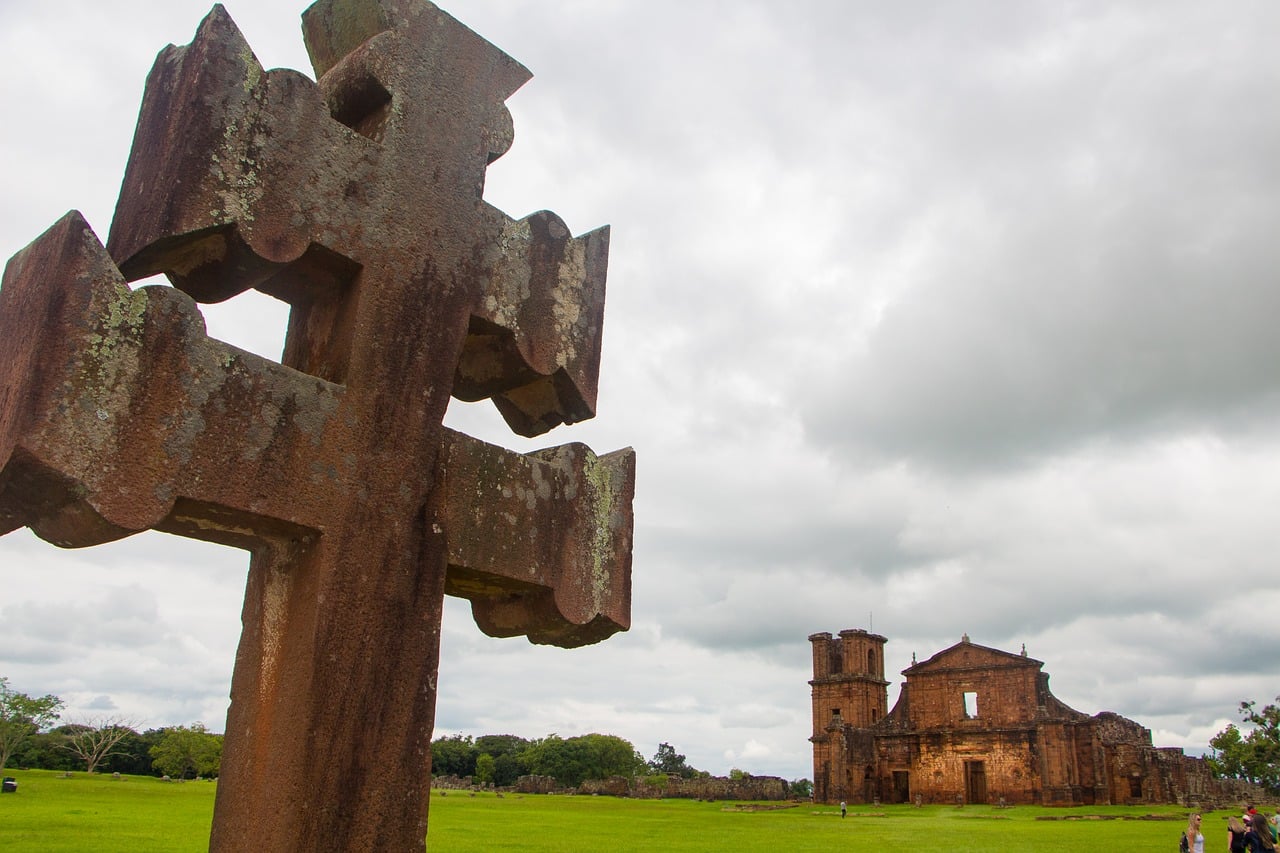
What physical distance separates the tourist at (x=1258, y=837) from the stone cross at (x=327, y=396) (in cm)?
1346

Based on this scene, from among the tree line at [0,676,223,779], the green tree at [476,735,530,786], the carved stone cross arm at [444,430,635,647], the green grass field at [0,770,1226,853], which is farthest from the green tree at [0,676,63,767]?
the carved stone cross arm at [444,430,635,647]

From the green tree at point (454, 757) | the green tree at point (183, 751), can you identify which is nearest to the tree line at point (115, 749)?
the green tree at point (183, 751)

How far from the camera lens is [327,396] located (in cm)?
235

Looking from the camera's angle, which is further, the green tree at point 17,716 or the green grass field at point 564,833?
the green tree at point 17,716

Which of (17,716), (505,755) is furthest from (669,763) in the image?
(17,716)

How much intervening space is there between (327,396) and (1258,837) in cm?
1461

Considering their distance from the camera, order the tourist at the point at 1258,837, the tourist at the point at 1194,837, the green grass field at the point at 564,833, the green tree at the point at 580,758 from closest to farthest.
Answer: the tourist at the point at 1258,837 < the tourist at the point at 1194,837 < the green grass field at the point at 564,833 < the green tree at the point at 580,758

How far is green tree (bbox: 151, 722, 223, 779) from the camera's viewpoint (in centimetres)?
5616

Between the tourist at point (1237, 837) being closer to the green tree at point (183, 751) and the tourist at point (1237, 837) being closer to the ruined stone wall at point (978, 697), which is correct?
the ruined stone wall at point (978, 697)

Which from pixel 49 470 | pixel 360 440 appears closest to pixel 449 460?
Answer: pixel 360 440

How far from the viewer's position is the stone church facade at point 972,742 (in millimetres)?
43031

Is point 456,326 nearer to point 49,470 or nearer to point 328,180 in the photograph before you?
point 328,180

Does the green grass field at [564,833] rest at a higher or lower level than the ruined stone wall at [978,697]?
lower

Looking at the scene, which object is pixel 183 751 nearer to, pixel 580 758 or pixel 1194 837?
pixel 580 758
